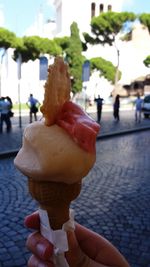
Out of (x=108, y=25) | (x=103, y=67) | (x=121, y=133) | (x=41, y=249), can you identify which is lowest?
(x=121, y=133)

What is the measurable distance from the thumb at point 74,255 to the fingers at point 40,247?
0.15m

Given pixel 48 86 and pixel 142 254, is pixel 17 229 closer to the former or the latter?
pixel 142 254

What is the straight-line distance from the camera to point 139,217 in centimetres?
512

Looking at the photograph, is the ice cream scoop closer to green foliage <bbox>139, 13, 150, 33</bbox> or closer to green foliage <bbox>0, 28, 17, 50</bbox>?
green foliage <bbox>0, 28, 17, 50</bbox>

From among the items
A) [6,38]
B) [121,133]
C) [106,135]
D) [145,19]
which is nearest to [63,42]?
[145,19]

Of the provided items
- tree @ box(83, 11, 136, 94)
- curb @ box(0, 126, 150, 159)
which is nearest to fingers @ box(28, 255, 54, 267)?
curb @ box(0, 126, 150, 159)

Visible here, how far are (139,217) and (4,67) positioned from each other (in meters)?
56.6

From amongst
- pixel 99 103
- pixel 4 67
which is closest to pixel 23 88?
pixel 4 67

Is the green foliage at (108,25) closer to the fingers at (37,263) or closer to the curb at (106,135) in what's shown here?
the curb at (106,135)

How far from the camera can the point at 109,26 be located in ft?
140

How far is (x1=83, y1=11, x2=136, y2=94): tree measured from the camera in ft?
139

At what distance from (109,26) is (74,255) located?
42433 mm

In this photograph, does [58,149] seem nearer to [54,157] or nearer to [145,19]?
[54,157]

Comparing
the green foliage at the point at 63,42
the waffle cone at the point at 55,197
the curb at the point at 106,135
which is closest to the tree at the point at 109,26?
the green foliage at the point at 63,42
